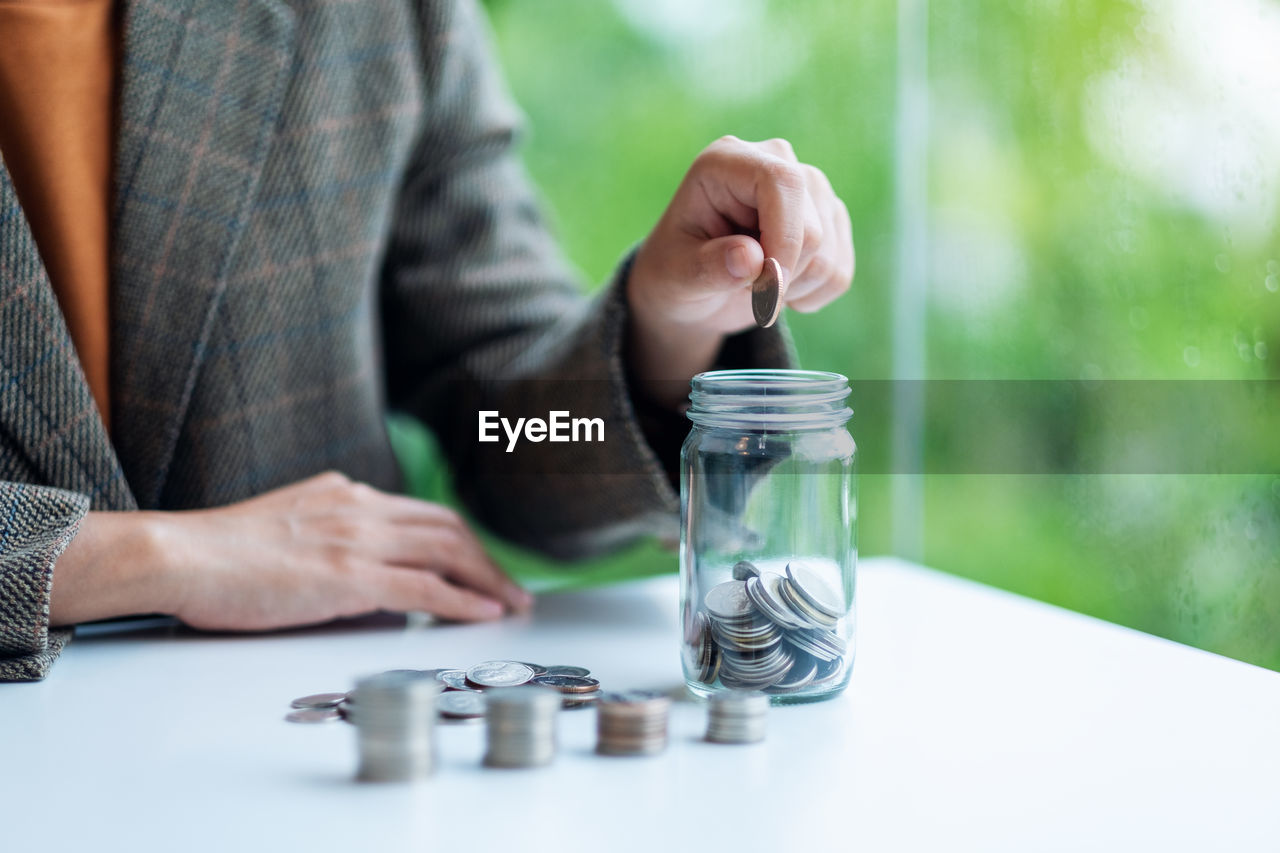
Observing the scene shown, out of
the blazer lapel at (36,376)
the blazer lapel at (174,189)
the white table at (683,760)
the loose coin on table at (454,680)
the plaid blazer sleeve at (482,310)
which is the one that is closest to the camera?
the white table at (683,760)

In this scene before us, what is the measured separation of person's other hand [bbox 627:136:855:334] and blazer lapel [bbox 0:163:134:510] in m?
0.47

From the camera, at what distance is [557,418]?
107 cm

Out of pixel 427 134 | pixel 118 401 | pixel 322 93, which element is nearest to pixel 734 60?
pixel 427 134

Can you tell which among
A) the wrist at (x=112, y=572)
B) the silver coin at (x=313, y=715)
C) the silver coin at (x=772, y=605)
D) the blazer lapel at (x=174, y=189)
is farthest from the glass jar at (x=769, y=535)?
the blazer lapel at (x=174, y=189)

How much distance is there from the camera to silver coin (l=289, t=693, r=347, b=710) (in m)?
0.71

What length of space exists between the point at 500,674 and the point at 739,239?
34 centimetres

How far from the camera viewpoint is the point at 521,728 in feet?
1.93

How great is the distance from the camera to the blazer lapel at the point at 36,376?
870 mm

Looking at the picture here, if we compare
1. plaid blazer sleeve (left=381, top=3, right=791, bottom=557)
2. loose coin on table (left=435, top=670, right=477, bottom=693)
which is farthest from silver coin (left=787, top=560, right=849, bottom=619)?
plaid blazer sleeve (left=381, top=3, right=791, bottom=557)

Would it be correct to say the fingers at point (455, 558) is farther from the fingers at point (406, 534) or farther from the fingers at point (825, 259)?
the fingers at point (825, 259)

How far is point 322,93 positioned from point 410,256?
260 millimetres

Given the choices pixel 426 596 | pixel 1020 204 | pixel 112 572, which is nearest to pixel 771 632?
pixel 426 596

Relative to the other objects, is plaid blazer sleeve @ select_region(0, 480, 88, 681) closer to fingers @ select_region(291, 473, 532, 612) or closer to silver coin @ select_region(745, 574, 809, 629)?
fingers @ select_region(291, 473, 532, 612)

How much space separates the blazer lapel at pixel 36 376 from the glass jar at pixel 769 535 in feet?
1.66
